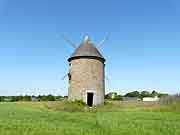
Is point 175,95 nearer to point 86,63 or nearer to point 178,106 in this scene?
point 178,106

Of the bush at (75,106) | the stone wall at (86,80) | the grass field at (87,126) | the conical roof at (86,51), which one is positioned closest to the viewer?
the grass field at (87,126)

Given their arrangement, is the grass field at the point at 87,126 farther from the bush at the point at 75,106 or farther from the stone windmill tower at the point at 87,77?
the stone windmill tower at the point at 87,77

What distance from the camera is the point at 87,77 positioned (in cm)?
3638

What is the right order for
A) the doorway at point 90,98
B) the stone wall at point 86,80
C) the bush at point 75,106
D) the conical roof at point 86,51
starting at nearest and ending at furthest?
the bush at point 75,106, the stone wall at point 86,80, the doorway at point 90,98, the conical roof at point 86,51

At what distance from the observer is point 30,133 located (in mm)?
10625

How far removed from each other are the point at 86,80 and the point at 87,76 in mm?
524

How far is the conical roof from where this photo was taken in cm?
3753

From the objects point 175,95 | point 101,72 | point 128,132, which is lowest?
point 128,132

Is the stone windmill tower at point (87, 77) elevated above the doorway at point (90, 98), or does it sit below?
above

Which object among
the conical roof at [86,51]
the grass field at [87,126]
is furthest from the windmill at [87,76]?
the grass field at [87,126]

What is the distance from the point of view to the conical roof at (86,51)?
37.5 metres

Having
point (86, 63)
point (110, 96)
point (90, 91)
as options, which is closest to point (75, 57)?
point (86, 63)

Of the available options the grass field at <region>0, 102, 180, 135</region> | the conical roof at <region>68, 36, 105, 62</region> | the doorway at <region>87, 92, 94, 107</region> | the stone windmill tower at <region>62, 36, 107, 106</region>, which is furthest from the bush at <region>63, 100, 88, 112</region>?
the grass field at <region>0, 102, 180, 135</region>

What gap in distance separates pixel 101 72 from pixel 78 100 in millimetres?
5065
